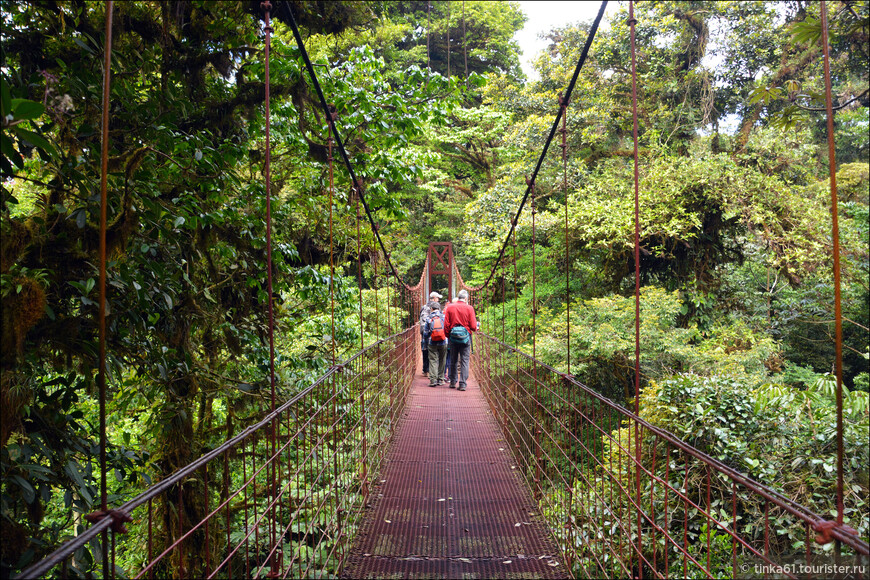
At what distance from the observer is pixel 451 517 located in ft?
7.54

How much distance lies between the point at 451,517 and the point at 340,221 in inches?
81.7

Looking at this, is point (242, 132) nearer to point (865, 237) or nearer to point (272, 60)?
point (272, 60)

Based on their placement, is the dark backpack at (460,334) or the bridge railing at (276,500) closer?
the bridge railing at (276,500)

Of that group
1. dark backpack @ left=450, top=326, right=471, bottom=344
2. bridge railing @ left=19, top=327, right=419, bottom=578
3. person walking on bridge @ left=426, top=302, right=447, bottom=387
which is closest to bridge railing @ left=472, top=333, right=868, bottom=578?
bridge railing @ left=19, top=327, right=419, bottom=578

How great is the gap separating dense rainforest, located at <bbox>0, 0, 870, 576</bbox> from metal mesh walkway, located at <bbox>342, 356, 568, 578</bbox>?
0.74 meters

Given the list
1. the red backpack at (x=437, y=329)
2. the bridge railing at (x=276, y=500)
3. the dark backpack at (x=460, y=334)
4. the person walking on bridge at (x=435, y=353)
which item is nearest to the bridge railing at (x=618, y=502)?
the bridge railing at (x=276, y=500)

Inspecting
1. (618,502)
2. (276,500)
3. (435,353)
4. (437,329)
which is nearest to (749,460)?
(618,502)

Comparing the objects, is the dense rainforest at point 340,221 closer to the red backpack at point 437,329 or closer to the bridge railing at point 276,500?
the bridge railing at point 276,500

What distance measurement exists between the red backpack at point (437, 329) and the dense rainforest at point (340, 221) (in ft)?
2.57

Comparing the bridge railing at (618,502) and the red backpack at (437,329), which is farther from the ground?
the red backpack at (437,329)

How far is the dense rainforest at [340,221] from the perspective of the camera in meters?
1.35

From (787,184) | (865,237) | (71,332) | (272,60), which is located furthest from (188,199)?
(865,237)

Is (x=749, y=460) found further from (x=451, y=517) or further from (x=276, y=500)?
(x=276, y=500)

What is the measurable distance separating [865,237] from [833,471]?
5.03 meters
